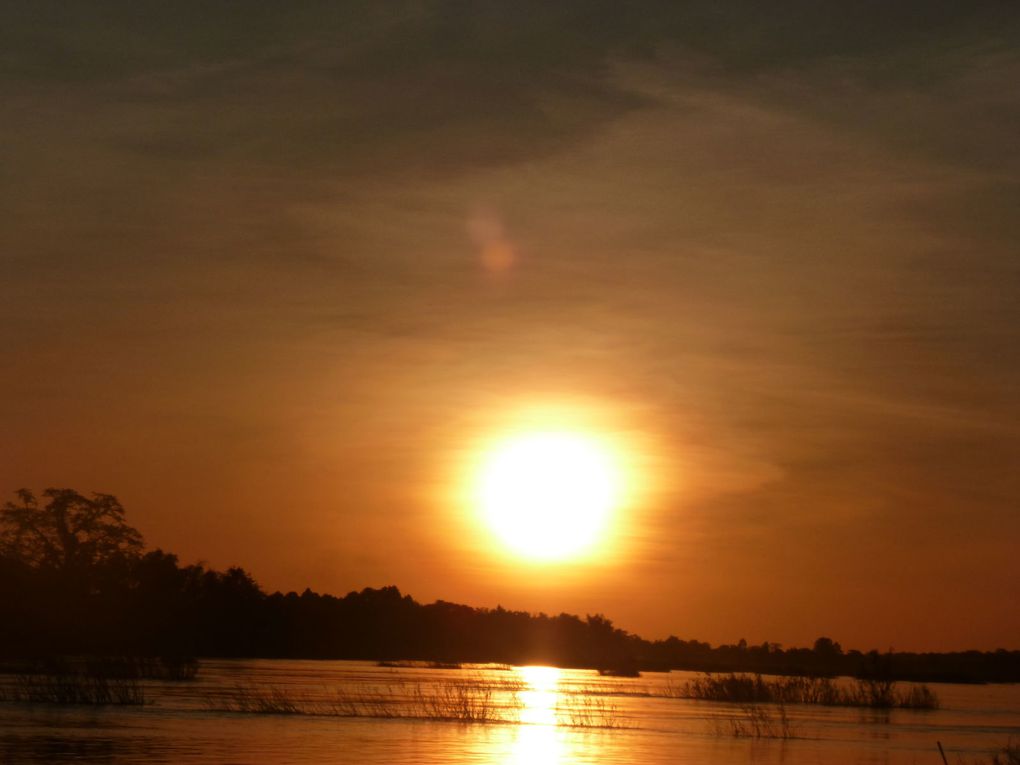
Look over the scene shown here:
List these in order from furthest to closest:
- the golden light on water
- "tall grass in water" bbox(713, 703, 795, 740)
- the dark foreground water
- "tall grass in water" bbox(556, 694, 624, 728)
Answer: "tall grass in water" bbox(556, 694, 624, 728), "tall grass in water" bbox(713, 703, 795, 740), the golden light on water, the dark foreground water

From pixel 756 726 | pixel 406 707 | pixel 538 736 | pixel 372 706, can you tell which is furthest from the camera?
pixel 406 707

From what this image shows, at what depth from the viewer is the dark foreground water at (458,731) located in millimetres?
48438

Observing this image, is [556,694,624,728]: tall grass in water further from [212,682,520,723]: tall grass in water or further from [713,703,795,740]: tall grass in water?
[713,703,795,740]: tall grass in water

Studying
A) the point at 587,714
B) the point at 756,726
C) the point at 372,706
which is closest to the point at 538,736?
the point at 756,726

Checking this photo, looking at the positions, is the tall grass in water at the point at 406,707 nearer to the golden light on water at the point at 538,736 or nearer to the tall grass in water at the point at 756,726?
the golden light on water at the point at 538,736

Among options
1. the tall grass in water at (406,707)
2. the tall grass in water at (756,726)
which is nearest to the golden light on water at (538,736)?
the tall grass in water at (406,707)

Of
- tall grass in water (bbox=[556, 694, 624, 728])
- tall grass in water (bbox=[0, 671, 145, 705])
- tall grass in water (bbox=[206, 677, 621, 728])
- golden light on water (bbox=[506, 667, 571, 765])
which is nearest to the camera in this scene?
golden light on water (bbox=[506, 667, 571, 765])

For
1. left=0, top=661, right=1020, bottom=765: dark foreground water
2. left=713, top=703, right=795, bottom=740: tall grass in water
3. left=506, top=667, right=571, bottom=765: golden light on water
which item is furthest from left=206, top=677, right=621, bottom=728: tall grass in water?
left=713, top=703, right=795, bottom=740: tall grass in water

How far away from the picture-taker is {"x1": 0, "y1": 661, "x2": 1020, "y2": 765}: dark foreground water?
4844cm

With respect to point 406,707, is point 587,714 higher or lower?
higher

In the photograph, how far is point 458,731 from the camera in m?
61.5

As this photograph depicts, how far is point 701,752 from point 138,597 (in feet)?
322

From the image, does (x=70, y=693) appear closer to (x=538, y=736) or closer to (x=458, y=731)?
(x=458, y=731)

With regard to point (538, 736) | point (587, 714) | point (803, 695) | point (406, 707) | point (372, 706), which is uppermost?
point (803, 695)
